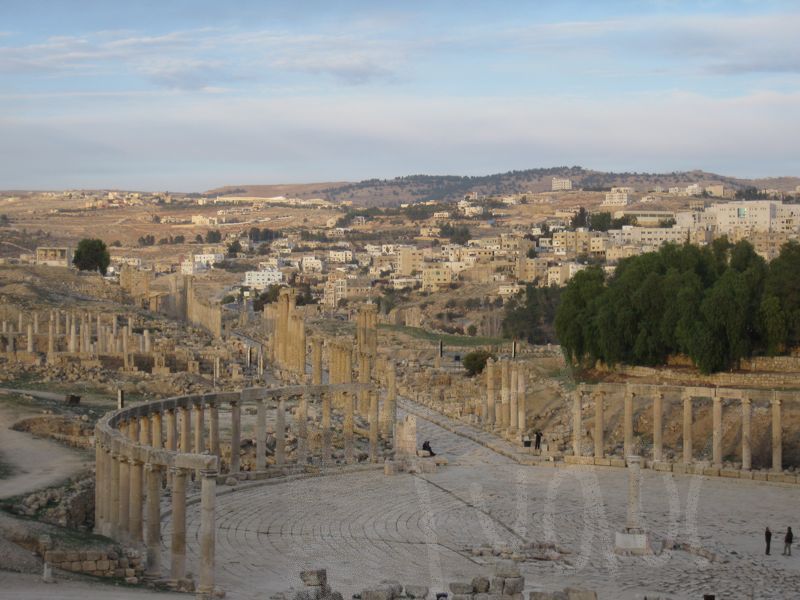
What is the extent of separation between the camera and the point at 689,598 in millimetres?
25141

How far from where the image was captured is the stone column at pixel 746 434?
38.0 metres

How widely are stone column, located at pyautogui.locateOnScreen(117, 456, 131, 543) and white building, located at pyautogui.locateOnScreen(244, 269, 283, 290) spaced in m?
125

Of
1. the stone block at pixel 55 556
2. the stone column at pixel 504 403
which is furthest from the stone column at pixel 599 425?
the stone block at pixel 55 556

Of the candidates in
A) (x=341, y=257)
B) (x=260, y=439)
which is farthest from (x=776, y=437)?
(x=341, y=257)

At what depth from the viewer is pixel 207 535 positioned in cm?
2344

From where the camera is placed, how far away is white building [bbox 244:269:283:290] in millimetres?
152875

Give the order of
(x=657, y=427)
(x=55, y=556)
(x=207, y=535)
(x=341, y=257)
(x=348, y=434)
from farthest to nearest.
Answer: (x=341, y=257) → (x=348, y=434) → (x=657, y=427) → (x=55, y=556) → (x=207, y=535)

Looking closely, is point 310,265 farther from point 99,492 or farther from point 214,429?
point 99,492

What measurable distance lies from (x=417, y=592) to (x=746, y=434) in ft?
57.1

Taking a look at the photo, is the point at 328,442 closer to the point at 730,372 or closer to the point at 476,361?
the point at 730,372

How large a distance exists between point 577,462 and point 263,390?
8762 mm

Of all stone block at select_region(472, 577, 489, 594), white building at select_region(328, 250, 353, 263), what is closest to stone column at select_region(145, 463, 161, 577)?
stone block at select_region(472, 577, 489, 594)

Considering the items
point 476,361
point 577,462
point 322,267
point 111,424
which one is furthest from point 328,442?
point 322,267

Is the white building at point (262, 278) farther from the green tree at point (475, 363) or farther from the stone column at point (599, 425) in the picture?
the stone column at point (599, 425)
